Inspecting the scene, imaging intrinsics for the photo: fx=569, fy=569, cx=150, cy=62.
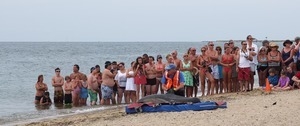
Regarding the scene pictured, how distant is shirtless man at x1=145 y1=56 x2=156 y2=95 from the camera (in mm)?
15914

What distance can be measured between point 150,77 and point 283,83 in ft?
12.0

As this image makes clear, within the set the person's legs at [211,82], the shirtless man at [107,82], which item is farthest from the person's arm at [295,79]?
the shirtless man at [107,82]

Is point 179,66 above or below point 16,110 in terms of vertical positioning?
above

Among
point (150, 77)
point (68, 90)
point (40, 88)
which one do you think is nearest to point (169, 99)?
point (150, 77)

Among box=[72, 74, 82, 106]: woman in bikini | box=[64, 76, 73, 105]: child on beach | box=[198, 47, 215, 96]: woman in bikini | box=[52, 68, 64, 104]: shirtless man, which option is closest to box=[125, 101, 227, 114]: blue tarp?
box=[198, 47, 215, 96]: woman in bikini

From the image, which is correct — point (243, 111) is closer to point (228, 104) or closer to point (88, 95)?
point (228, 104)

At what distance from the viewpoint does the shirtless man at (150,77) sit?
1591cm

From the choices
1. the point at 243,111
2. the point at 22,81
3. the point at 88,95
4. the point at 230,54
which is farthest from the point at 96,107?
the point at 22,81

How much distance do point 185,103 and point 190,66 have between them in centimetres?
319

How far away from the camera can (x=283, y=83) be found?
51.1 feet

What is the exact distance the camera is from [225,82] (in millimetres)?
16391

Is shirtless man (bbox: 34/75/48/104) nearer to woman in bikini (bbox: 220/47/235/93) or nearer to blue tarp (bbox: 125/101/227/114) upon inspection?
woman in bikini (bbox: 220/47/235/93)

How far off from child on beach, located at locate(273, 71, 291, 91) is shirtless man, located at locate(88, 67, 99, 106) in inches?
210

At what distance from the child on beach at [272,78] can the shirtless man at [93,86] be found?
17.0 feet
